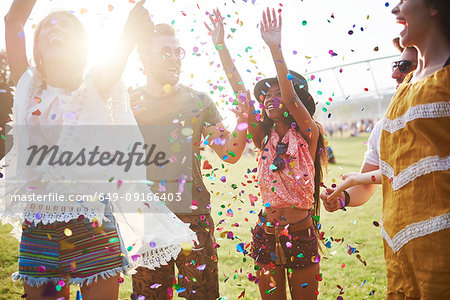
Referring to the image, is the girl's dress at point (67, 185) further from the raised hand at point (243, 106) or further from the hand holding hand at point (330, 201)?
the hand holding hand at point (330, 201)

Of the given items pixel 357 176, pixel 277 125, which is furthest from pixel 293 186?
pixel 357 176

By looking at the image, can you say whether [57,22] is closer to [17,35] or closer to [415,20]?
[17,35]

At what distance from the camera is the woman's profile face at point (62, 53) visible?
81.1 inches

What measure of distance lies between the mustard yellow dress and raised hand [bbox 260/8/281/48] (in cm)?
106

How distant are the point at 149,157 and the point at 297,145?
111 cm

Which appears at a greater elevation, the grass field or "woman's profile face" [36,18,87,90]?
"woman's profile face" [36,18,87,90]

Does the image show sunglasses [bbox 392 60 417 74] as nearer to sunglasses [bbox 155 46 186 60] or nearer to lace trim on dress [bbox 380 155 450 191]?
lace trim on dress [bbox 380 155 450 191]

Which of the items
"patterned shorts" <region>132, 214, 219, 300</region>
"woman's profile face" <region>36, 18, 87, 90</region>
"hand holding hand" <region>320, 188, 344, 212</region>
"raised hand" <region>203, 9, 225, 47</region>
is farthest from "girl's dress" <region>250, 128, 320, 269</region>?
"woman's profile face" <region>36, 18, 87, 90</region>

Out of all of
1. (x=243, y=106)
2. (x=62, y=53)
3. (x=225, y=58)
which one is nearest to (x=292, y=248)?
(x=243, y=106)

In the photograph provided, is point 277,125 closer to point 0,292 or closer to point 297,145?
point 297,145

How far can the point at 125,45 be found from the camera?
1.90m

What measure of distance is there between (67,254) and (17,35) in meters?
1.25

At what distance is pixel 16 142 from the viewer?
2.07 meters

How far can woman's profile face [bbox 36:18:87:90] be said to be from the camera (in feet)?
6.76
